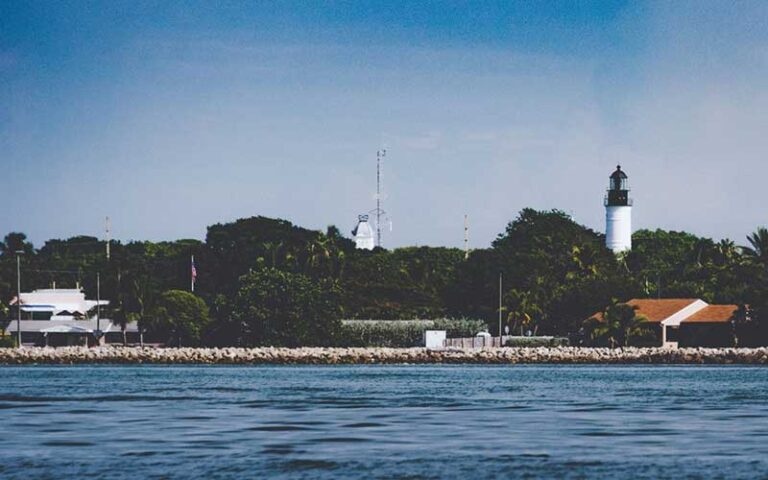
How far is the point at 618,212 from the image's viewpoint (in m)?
126

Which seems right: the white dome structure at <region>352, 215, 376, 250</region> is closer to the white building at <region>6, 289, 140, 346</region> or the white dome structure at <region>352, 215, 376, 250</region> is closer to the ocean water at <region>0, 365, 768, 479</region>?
the white building at <region>6, 289, 140, 346</region>

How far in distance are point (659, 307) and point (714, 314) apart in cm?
373

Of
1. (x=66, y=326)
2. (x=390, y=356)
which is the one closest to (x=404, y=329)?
(x=390, y=356)

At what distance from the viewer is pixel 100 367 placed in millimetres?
82938

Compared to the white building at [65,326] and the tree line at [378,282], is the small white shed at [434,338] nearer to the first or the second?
the tree line at [378,282]

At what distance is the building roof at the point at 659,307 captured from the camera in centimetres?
9525

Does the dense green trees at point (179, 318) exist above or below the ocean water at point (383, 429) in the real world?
above

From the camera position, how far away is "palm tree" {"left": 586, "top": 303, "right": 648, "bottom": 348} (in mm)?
93750

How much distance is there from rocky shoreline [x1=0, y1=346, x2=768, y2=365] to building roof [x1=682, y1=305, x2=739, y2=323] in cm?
593

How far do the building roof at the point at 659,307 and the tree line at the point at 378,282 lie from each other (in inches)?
75.7

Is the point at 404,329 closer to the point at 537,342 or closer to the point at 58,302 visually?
the point at 537,342

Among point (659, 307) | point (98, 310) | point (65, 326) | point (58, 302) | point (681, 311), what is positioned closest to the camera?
point (681, 311)

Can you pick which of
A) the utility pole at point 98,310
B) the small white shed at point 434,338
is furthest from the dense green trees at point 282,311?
the utility pole at point 98,310

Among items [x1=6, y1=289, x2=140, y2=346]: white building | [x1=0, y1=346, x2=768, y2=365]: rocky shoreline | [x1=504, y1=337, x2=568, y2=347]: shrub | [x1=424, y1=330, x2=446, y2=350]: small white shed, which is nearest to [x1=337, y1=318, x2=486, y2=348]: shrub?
[x1=424, y1=330, x2=446, y2=350]: small white shed
